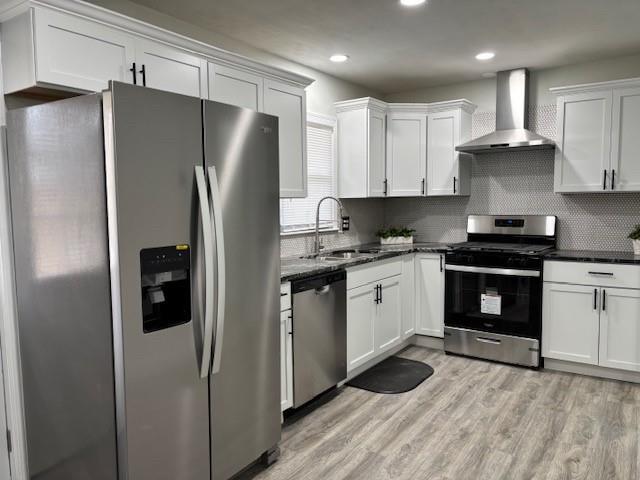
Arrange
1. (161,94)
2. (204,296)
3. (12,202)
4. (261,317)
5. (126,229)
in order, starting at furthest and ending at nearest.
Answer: (261,317)
(12,202)
(204,296)
(161,94)
(126,229)

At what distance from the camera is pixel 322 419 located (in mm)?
3061

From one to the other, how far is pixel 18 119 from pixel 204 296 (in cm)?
107

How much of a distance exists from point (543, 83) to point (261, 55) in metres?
2.57

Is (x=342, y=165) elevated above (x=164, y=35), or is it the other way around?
(x=164, y=35)

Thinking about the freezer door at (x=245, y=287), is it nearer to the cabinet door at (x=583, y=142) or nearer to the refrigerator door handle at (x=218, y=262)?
the refrigerator door handle at (x=218, y=262)

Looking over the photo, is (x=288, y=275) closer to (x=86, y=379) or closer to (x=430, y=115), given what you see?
(x=86, y=379)

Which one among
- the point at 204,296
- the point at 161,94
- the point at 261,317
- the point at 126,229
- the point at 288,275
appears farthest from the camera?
the point at 288,275

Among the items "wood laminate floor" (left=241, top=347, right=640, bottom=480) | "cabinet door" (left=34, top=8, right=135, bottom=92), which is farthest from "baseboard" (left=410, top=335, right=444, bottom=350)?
"cabinet door" (left=34, top=8, right=135, bottom=92)

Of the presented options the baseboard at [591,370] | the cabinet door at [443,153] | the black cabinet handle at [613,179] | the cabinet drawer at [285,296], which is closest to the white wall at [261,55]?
the cabinet door at [443,153]

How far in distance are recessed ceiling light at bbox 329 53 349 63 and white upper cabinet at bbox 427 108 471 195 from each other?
1.14m

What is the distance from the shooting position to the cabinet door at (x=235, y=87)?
2775 millimetres

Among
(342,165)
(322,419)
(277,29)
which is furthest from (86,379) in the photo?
Result: (342,165)

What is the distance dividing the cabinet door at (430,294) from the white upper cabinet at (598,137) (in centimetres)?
122

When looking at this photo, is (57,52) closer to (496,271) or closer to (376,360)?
(376,360)
